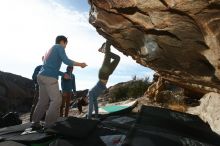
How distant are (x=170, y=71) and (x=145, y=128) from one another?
4.12 meters

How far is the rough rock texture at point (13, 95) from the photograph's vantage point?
69.4ft

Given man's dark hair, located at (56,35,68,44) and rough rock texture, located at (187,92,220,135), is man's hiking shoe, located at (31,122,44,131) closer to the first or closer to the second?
man's dark hair, located at (56,35,68,44)

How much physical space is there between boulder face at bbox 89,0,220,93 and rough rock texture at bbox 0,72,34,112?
42.8 feet

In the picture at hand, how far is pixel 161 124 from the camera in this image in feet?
20.4

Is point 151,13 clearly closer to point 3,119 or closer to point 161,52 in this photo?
point 161,52

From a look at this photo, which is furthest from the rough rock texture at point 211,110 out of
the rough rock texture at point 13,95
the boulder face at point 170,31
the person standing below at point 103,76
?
the rough rock texture at point 13,95

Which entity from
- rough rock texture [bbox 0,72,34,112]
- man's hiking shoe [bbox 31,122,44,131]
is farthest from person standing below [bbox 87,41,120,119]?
rough rock texture [bbox 0,72,34,112]

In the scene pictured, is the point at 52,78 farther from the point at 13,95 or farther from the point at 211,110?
the point at 13,95

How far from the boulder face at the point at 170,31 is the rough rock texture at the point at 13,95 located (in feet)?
42.8

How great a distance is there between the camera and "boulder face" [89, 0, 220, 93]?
19.7ft

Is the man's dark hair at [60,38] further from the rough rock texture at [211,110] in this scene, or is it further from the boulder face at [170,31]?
the rough rock texture at [211,110]

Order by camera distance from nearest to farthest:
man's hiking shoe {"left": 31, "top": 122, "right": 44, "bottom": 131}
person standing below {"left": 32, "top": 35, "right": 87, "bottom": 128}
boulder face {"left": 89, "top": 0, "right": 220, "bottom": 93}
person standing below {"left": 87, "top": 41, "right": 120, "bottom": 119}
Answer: boulder face {"left": 89, "top": 0, "right": 220, "bottom": 93}, man's hiking shoe {"left": 31, "top": 122, "right": 44, "bottom": 131}, person standing below {"left": 32, "top": 35, "right": 87, "bottom": 128}, person standing below {"left": 87, "top": 41, "right": 120, "bottom": 119}

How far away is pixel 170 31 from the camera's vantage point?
705 centimetres

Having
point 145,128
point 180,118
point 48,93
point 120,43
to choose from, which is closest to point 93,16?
point 120,43
